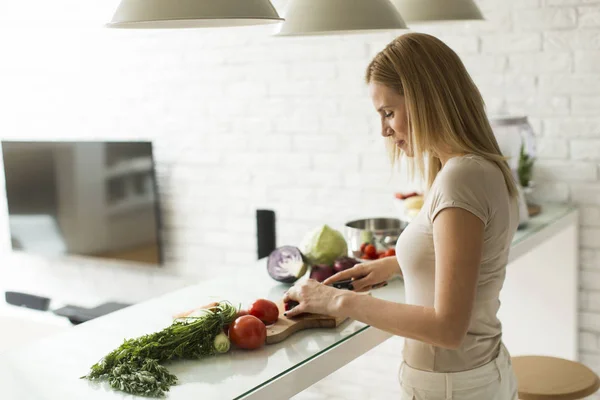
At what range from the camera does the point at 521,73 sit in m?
3.22

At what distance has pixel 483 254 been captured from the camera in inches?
64.5

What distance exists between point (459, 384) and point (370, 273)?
1.48ft

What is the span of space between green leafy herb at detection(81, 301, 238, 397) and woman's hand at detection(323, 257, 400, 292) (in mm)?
398

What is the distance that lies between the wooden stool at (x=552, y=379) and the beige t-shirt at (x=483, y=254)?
2.02ft

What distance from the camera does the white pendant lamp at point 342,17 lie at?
5.99 feet

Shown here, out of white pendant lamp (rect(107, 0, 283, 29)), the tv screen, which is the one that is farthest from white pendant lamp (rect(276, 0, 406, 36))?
the tv screen

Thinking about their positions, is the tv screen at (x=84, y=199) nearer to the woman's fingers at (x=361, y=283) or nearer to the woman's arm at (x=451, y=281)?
the woman's fingers at (x=361, y=283)

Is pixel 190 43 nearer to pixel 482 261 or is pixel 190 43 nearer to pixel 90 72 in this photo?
pixel 90 72

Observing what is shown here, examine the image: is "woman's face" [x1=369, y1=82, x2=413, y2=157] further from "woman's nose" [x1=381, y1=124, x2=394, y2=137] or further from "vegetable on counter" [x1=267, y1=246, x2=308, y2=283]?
"vegetable on counter" [x1=267, y1=246, x2=308, y2=283]

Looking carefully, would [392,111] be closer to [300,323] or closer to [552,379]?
[300,323]

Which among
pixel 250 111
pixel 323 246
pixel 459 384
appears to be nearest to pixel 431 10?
pixel 323 246

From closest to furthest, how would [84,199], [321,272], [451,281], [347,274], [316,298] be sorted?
[451,281] → [316,298] → [347,274] → [321,272] → [84,199]

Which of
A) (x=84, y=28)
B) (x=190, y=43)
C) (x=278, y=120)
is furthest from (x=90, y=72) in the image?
(x=278, y=120)

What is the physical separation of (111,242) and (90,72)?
0.97m
